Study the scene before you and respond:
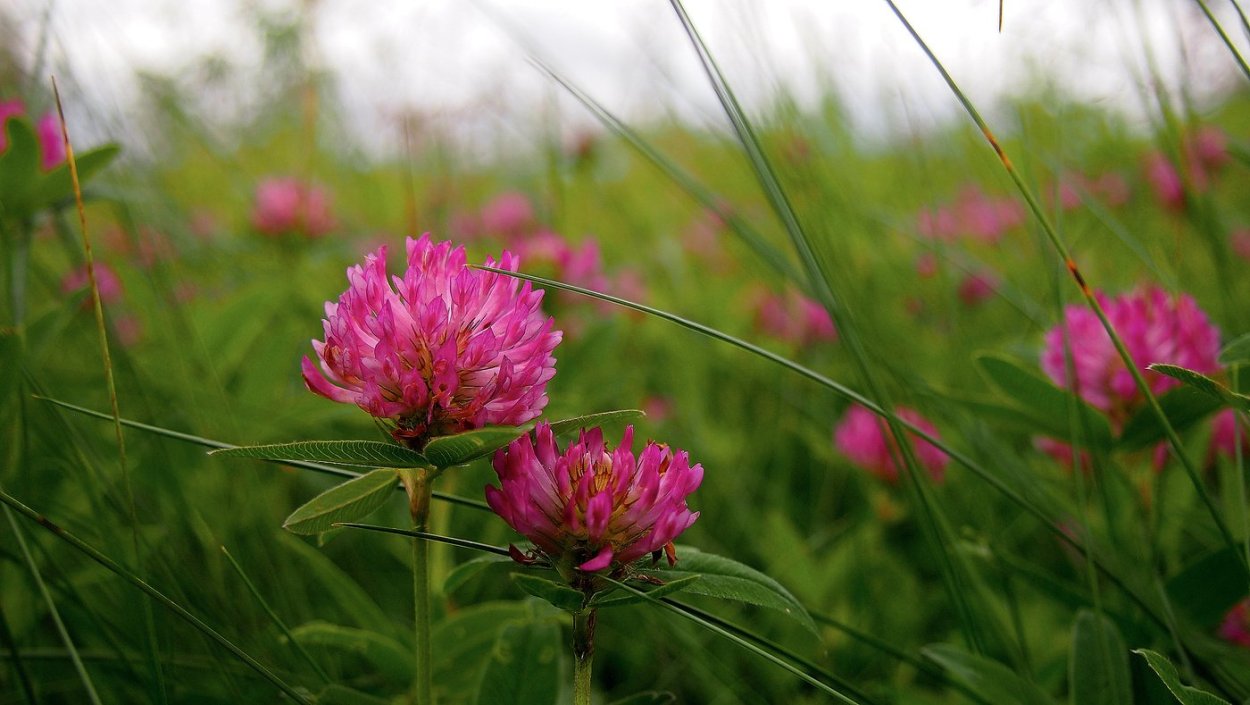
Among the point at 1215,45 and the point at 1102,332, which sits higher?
the point at 1215,45

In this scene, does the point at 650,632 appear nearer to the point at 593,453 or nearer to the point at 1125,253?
the point at 593,453

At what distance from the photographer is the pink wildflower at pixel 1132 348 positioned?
81 cm

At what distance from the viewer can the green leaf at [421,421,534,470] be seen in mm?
470

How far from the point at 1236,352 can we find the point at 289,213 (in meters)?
1.56

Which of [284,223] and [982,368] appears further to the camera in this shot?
[284,223]

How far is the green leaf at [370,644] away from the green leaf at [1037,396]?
57 centimetres

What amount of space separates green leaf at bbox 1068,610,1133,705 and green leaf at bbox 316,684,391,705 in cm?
51

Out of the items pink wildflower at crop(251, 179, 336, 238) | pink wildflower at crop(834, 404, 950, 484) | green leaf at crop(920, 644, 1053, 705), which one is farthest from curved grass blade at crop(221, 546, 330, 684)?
pink wildflower at crop(251, 179, 336, 238)

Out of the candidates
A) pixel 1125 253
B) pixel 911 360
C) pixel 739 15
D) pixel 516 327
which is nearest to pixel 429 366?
pixel 516 327

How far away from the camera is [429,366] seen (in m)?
0.54

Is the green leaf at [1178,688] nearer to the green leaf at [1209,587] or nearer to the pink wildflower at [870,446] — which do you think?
the green leaf at [1209,587]

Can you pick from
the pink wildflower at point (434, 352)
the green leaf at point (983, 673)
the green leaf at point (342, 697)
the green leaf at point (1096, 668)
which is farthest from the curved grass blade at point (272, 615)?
the green leaf at point (1096, 668)

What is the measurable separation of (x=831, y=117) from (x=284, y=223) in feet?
5.34

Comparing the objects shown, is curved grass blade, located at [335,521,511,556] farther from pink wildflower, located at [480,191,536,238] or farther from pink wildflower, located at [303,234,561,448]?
pink wildflower, located at [480,191,536,238]
